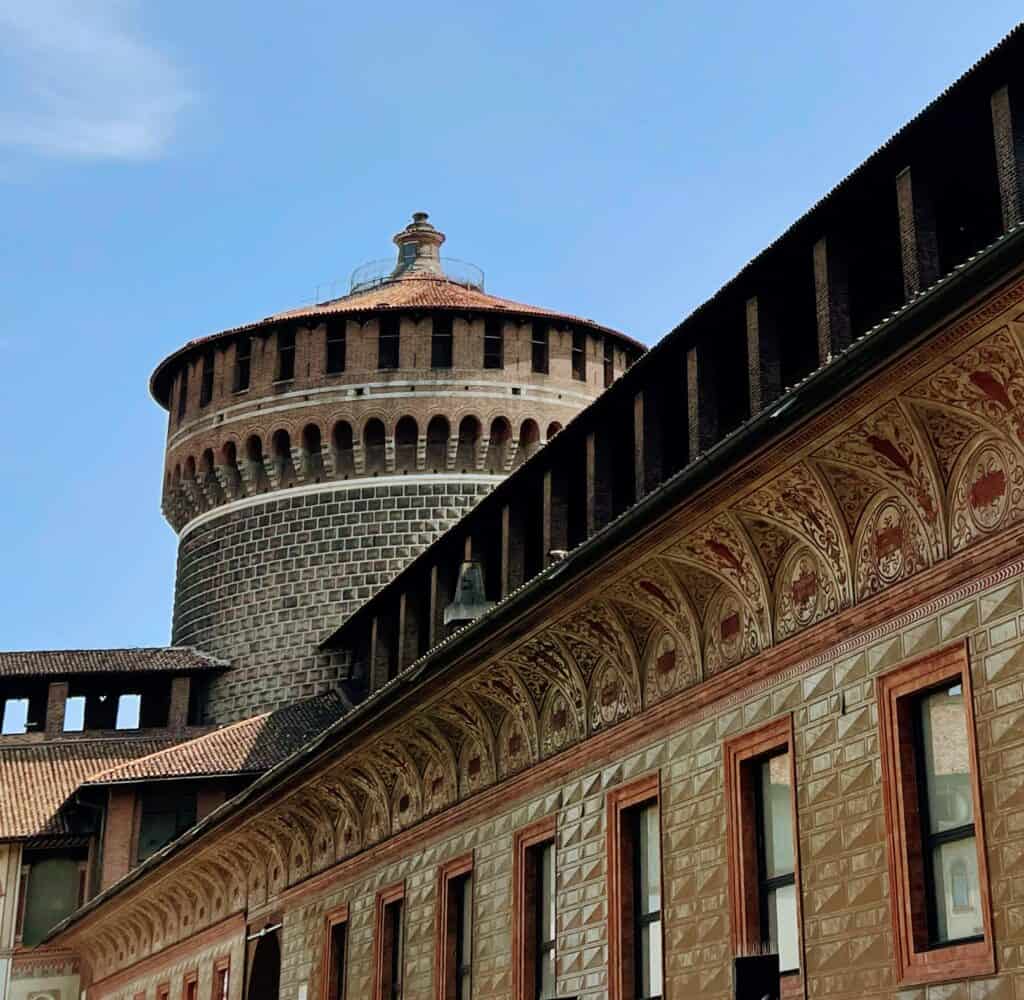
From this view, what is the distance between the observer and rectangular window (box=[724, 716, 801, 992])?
14766 millimetres

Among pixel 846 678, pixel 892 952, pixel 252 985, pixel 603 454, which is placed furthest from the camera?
pixel 252 985

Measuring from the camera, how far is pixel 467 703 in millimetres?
21125

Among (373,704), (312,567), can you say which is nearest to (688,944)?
(373,704)

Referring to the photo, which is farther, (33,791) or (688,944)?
(33,791)

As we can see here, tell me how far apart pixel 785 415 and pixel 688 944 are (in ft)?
17.0

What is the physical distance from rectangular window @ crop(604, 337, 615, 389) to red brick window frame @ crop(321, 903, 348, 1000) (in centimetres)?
2122

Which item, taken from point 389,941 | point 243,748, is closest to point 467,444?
point 243,748

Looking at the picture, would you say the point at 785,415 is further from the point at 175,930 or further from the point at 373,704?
the point at 175,930

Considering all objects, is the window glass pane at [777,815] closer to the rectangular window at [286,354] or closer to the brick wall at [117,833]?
the brick wall at [117,833]

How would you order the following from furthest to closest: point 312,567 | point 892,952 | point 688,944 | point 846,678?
point 312,567 → point 688,944 → point 846,678 → point 892,952

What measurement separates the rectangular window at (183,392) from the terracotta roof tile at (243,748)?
31.4 feet

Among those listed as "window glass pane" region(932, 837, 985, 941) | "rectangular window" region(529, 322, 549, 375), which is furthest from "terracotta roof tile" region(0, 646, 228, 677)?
"window glass pane" region(932, 837, 985, 941)

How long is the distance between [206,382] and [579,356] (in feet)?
30.6

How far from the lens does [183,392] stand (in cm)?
4716
